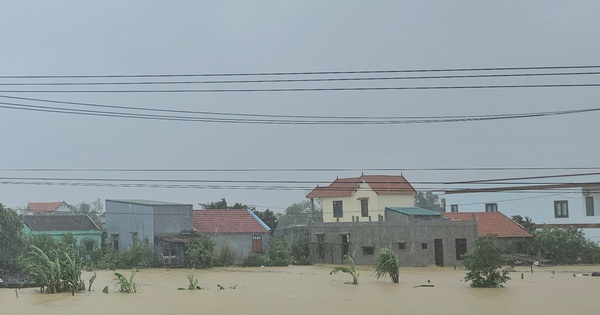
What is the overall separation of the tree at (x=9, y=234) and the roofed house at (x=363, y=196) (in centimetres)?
2041

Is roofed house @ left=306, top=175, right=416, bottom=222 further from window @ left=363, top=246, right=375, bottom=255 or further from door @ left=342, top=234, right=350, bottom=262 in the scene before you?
window @ left=363, top=246, right=375, bottom=255

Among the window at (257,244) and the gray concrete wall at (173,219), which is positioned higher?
the gray concrete wall at (173,219)

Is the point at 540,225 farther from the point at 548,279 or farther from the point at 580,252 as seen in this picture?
the point at 548,279

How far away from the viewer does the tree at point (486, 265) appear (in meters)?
21.7

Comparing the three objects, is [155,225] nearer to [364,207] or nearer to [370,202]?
[364,207]

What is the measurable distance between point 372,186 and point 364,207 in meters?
1.48

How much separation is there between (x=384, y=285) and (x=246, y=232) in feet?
51.0

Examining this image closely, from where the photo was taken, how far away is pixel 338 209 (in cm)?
4591

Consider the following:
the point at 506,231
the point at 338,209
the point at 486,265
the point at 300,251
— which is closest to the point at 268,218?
the point at 338,209

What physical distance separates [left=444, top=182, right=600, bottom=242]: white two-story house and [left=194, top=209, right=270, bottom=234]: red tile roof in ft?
50.1

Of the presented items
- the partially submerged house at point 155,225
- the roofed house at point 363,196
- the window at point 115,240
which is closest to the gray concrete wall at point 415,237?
the roofed house at point 363,196

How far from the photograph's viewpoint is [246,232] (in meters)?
37.7

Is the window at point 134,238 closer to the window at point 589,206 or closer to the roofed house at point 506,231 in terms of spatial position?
the roofed house at point 506,231

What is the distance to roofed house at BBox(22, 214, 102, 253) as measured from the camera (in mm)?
39875
